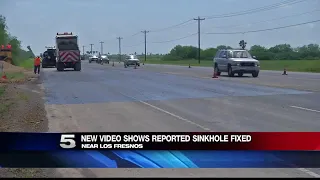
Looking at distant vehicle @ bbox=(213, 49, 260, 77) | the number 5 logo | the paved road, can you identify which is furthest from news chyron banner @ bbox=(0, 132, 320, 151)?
distant vehicle @ bbox=(213, 49, 260, 77)

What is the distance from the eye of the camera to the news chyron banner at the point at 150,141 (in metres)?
6.30

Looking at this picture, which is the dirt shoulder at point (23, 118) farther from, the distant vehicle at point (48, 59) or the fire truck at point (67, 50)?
the distant vehicle at point (48, 59)

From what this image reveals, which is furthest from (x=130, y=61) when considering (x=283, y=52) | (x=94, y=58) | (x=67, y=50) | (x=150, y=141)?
(x=150, y=141)

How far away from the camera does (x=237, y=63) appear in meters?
38.6

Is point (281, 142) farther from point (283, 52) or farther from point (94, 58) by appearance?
point (283, 52)

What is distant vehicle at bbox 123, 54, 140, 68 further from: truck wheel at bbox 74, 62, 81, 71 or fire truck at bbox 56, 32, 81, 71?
fire truck at bbox 56, 32, 81, 71

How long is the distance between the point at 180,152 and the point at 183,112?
988 cm

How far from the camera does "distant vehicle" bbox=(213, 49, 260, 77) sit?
38688 mm

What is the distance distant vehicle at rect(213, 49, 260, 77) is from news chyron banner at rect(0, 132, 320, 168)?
32.3m

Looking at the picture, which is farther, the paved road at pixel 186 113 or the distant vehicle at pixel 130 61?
the distant vehicle at pixel 130 61

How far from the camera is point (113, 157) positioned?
6.61 meters

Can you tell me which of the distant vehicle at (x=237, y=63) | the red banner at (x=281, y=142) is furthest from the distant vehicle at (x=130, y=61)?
the red banner at (x=281, y=142)

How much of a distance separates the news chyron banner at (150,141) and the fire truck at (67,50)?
47.2 m

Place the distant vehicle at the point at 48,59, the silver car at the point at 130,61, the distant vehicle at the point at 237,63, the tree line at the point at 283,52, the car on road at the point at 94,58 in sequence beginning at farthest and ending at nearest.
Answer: the tree line at the point at 283,52
the car on road at the point at 94,58
the silver car at the point at 130,61
the distant vehicle at the point at 48,59
the distant vehicle at the point at 237,63
